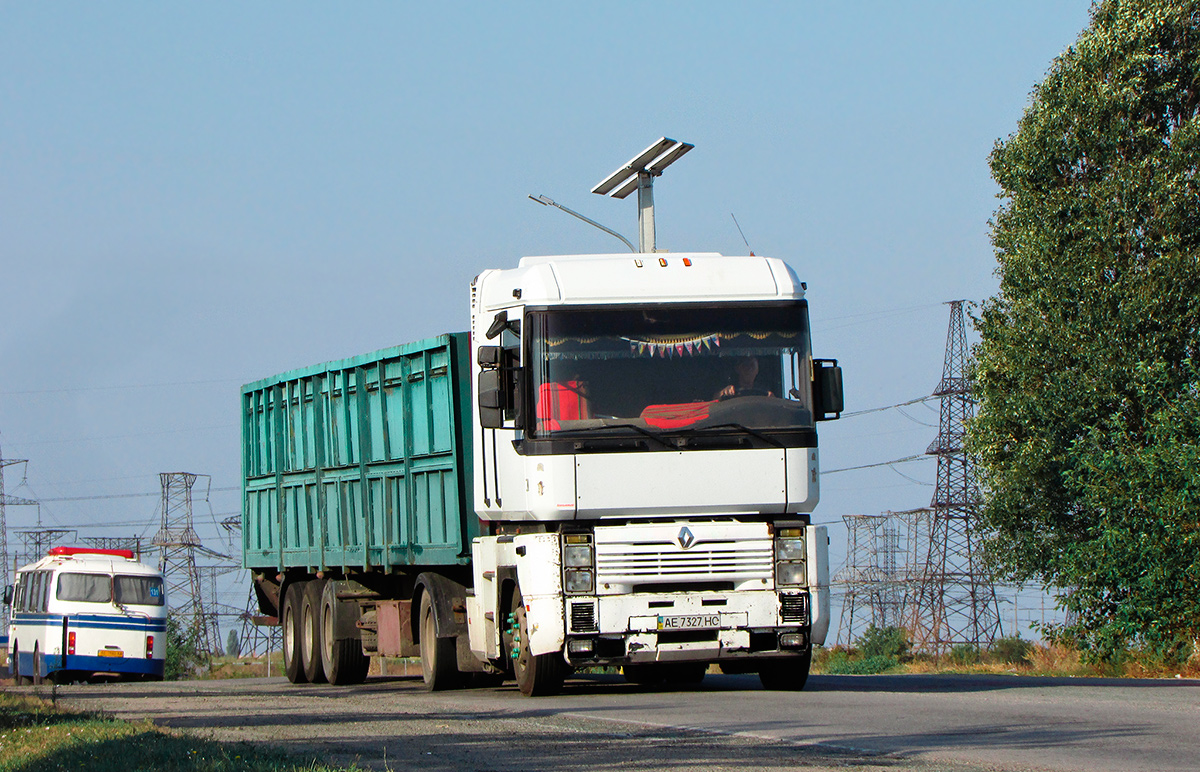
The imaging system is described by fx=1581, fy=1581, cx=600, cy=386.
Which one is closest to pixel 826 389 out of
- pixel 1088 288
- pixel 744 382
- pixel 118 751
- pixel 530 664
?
pixel 744 382

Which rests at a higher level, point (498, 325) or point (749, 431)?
point (498, 325)

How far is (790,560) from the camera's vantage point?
1346cm

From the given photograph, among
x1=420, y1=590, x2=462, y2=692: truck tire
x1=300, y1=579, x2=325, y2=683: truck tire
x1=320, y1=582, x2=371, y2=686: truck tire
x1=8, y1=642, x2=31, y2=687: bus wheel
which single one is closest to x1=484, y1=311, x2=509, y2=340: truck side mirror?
x1=420, y1=590, x2=462, y2=692: truck tire

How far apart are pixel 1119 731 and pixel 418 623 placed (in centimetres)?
900

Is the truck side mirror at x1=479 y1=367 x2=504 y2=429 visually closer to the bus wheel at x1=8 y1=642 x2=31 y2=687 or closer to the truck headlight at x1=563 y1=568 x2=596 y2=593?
the truck headlight at x1=563 y1=568 x2=596 y2=593

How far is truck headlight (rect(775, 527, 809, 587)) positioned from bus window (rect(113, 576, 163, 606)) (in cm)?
2449

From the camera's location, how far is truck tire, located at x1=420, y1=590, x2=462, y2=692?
1642 centimetres

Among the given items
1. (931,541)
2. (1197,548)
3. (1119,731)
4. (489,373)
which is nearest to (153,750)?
(489,373)

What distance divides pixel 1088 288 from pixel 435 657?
13.6 metres

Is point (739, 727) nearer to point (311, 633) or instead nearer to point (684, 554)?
point (684, 554)

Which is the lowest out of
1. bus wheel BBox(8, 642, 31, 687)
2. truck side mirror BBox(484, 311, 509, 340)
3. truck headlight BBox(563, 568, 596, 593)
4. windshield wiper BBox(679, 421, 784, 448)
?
bus wheel BBox(8, 642, 31, 687)

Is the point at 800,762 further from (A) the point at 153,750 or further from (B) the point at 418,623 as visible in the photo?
(B) the point at 418,623

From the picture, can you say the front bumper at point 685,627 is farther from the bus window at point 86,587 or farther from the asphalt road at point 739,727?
the bus window at point 86,587

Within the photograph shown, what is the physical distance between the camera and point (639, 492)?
43.1 feet
